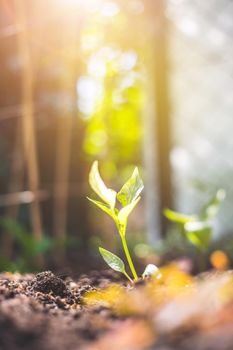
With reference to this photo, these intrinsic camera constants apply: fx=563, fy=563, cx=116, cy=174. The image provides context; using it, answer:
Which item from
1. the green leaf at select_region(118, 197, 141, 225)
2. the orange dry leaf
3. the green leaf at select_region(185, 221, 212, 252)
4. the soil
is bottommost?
the soil

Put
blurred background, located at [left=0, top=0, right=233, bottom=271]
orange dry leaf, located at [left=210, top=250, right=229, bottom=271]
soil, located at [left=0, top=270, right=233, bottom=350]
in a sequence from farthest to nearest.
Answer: blurred background, located at [left=0, top=0, right=233, bottom=271]
orange dry leaf, located at [left=210, top=250, right=229, bottom=271]
soil, located at [left=0, top=270, right=233, bottom=350]

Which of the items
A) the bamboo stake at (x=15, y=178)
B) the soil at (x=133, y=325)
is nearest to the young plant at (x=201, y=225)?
the soil at (x=133, y=325)

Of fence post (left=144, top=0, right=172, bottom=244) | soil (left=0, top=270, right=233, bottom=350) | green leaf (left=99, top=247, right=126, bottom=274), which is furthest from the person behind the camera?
fence post (left=144, top=0, right=172, bottom=244)

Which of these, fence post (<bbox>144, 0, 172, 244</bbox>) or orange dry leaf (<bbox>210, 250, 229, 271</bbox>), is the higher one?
fence post (<bbox>144, 0, 172, 244</bbox>)

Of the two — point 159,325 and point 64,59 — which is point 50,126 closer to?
point 64,59

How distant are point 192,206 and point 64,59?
115 centimetres

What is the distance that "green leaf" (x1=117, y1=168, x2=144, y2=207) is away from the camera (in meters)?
1.12

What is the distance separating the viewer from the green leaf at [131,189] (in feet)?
3.69

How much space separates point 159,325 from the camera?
69 centimetres

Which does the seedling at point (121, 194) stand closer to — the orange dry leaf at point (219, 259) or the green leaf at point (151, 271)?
the green leaf at point (151, 271)

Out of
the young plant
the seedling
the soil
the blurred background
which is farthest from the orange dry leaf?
the soil

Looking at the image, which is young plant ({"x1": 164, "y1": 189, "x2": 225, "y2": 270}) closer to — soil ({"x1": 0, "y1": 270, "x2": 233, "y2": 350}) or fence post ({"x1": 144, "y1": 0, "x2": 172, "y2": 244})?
soil ({"x1": 0, "y1": 270, "x2": 233, "y2": 350})

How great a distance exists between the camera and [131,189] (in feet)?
3.76

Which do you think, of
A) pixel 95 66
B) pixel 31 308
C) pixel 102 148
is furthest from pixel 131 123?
pixel 31 308
